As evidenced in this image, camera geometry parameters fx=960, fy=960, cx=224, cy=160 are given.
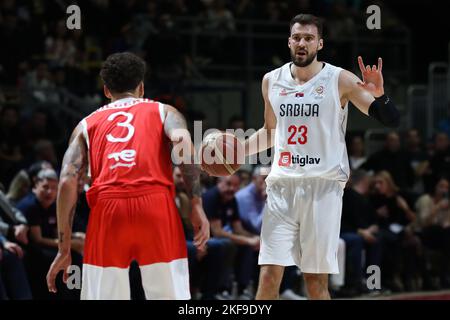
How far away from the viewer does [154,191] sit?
573cm

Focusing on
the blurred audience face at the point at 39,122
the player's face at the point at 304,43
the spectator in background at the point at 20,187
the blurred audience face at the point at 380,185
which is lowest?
the blurred audience face at the point at 380,185

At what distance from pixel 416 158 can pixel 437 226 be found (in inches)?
74.1

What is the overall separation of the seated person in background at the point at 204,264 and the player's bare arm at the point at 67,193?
439 centimetres

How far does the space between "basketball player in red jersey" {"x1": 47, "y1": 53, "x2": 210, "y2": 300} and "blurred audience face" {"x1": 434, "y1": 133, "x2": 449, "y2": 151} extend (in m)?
9.07

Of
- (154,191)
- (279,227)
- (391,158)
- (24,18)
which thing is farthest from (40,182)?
(391,158)

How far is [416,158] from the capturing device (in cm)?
1458

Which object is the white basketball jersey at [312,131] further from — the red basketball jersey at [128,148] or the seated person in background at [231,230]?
the seated person in background at [231,230]

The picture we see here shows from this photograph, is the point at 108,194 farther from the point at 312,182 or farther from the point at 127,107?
the point at 312,182

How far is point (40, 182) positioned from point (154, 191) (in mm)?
3886

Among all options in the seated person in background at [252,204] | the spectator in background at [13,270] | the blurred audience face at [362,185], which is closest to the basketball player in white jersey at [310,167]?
the spectator in background at [13,270]

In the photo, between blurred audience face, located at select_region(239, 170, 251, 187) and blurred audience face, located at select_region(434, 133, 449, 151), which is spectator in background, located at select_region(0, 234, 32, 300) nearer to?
blurred audience face, located at select_region(239, 170, 251, 187)

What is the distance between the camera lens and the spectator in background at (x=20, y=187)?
10.0 meters

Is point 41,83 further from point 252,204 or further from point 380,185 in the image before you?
point 380,185

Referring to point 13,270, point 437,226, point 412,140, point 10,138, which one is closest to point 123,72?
point 13,270
